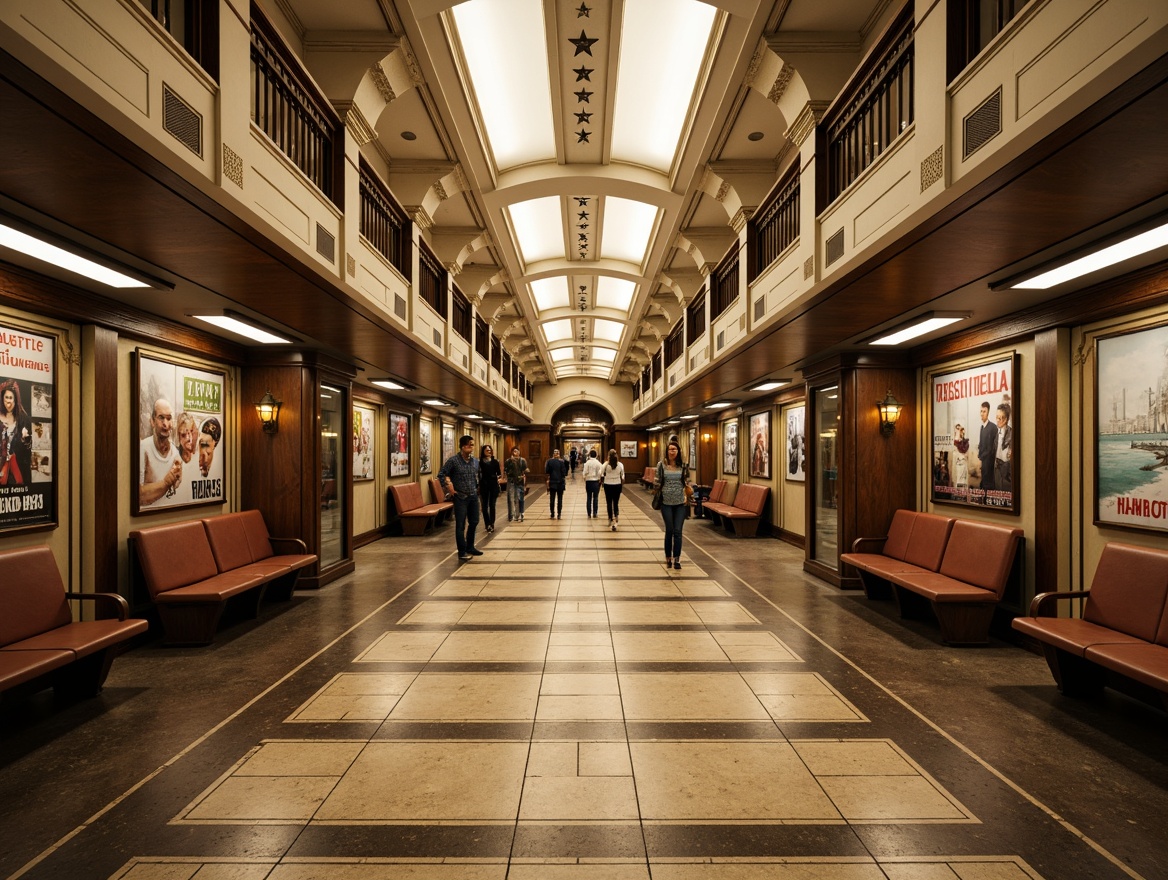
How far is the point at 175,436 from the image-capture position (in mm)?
5484

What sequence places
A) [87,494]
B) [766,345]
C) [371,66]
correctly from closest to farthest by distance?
[87,494], [371,66], [766,345]

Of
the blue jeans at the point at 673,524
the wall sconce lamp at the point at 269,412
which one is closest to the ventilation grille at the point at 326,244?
the wall sconce lamp at the point at 269,412

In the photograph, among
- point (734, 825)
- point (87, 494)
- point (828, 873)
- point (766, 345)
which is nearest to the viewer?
point (828, 873)

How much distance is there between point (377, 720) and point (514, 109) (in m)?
7.51

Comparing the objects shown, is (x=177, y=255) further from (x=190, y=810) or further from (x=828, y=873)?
(x=828, y=873)

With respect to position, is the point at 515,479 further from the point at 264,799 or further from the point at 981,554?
the point at 264,799

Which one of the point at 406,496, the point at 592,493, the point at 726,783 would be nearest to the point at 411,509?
the point at 406,496

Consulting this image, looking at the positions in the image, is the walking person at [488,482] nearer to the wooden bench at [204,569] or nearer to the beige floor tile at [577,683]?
the wooden bench at [204,569]

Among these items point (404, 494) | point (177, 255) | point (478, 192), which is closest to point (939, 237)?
point (177, 255)

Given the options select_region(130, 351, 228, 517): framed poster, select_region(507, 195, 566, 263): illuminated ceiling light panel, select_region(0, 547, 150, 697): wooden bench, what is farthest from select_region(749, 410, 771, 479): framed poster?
select_region(0, 547, 150, 697): wooden bench

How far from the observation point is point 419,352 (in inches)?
280

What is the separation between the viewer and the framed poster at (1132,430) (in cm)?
381

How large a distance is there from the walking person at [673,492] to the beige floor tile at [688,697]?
11.5 feet

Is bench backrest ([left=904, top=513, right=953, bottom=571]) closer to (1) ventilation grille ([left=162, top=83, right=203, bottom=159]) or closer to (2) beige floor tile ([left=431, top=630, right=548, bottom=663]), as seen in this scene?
(2) beige floor tile ([left=431, top=630, right=548, bottom=663])
